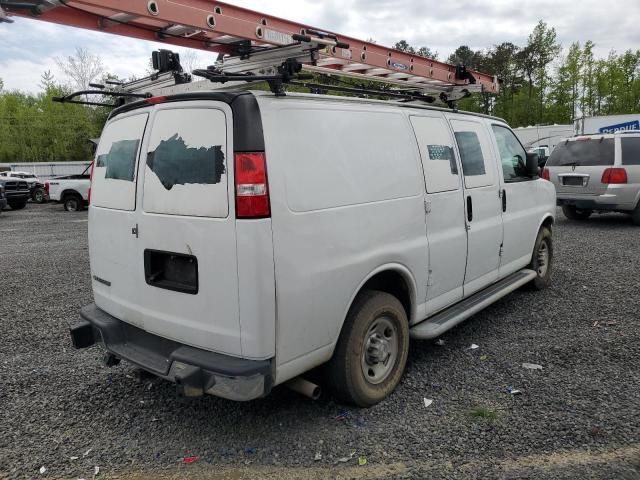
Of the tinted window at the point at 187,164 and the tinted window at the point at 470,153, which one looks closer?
the tinted window at the point at 187,164

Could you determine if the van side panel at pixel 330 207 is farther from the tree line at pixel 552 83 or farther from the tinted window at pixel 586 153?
the tree line at pixel 552 83

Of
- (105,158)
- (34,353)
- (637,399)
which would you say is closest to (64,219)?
(34,353)

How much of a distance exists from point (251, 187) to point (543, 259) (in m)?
4.75

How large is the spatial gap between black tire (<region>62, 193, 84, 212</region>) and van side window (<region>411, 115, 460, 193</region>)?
61.3ft

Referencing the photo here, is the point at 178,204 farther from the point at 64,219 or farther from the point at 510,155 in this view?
the point at 64,219

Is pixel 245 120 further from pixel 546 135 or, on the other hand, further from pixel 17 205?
pixel 546 135

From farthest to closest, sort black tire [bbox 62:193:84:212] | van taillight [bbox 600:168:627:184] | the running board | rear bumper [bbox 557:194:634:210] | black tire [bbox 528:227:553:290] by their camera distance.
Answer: black tire [bbox 62:193:84:212] < rear bumper [bbox 557:194:634:210] < van taillight [bbox 600:168:627:184] < black tire [bbox 528:227:553:290] < the running board

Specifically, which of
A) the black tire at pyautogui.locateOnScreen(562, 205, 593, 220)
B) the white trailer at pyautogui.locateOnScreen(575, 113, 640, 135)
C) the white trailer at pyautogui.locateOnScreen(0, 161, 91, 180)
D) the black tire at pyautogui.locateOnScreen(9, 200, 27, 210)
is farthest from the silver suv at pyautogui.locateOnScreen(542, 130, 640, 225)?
the white trailer at pyautogui.locateOnScreen(0, 161, 91, 180)

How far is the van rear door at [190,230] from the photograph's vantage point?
2652 millimetres

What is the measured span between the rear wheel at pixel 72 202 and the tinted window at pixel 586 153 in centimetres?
1716

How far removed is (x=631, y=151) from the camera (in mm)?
10531

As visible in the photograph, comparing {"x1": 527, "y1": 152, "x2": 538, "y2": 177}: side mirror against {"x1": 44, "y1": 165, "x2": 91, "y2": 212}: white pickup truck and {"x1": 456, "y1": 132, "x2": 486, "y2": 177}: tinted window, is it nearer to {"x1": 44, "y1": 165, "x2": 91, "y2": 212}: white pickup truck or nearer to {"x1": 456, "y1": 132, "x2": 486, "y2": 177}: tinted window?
{"x1": 456, "y1": 132, "x2": 486, "y2": 177}: tinted window

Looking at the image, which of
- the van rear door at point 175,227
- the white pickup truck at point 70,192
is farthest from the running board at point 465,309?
the white pickup truck at point 70,192

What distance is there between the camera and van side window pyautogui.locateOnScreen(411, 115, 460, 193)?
12.6 feet
